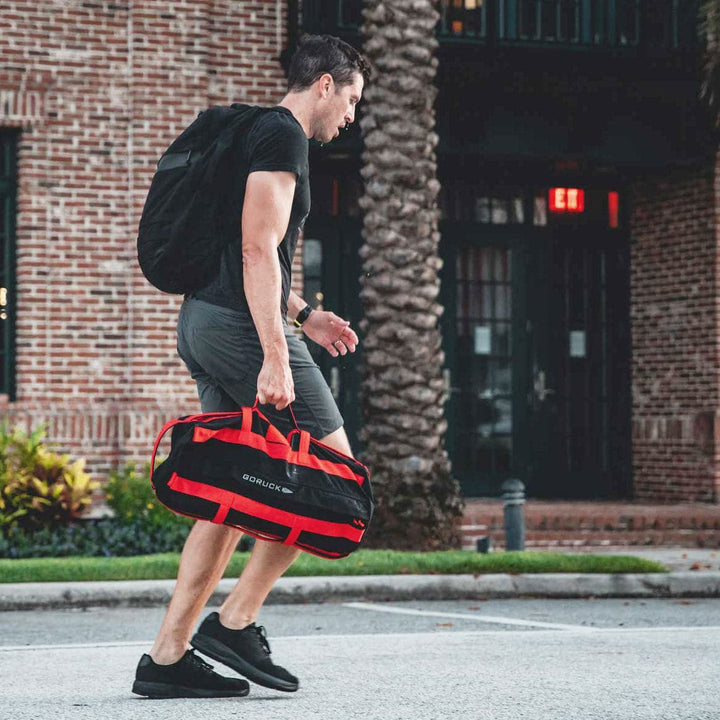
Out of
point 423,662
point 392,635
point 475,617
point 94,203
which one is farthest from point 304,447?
point 94,203

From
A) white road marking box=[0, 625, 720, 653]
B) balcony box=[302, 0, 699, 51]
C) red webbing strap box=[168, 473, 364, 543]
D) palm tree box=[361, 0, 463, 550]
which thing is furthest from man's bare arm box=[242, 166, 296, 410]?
balcony box=[302, 0, 699, 51]

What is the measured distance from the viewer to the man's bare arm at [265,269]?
15.8 feet

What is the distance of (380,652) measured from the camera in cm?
679

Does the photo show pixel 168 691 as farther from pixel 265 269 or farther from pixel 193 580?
pixel 265 269

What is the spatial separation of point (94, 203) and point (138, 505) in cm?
377

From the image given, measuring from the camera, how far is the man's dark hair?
5188 mm

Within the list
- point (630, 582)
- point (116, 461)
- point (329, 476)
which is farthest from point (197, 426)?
point (116, 461)

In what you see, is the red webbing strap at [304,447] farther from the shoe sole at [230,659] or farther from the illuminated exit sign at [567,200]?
the illuminated exit sign at [567,200]

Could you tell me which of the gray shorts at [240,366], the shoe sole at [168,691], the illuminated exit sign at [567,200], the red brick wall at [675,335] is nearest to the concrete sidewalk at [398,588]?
the shoe sole at [168,691]

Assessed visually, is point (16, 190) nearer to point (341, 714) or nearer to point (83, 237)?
point (83, 237)

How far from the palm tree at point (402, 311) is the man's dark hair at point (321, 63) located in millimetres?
5861

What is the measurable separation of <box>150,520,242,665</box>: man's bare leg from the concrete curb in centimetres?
442

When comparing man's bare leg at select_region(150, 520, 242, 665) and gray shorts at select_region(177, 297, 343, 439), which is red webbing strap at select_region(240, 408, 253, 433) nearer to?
gray shorts at select_region(177, 297, 343, 439)

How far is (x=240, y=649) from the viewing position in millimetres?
5078
